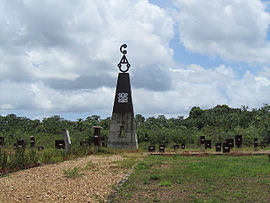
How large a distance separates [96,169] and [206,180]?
3389 mm

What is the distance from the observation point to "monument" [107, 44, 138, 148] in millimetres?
18547

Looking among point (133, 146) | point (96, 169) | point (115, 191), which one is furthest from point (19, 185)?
point (133, 146)

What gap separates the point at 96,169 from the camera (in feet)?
31.7

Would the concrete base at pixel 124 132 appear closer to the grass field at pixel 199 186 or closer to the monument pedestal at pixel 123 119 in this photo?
the monument pedestal at pixel 123 119

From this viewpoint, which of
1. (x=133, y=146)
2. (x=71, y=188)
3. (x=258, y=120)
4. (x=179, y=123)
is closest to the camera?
(x=71, y=188)

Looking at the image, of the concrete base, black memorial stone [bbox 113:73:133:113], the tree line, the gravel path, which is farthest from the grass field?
the tree line

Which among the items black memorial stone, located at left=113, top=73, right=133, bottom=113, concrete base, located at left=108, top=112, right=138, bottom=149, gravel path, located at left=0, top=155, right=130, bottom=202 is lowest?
gravel path, located at left=0, top=155, right=130, bottom=202

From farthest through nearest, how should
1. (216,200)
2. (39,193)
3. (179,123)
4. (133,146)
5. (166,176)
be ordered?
1. (179,123)
2. (133,146)
3. (166,176)
4. (39,193)
5. (216,200)

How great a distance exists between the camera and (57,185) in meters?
7.10

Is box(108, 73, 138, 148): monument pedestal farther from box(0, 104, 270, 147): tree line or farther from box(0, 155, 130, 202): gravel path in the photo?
box(0, 155, 130, 202): gravel path

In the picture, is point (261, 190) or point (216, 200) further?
point (261, 190)

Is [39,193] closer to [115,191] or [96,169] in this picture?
[115,191]

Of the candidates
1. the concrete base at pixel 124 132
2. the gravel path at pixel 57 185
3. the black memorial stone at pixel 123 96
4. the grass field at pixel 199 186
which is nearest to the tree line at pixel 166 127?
the concrete base at pixel 124 132

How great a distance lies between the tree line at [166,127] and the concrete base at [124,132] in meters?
3.18
